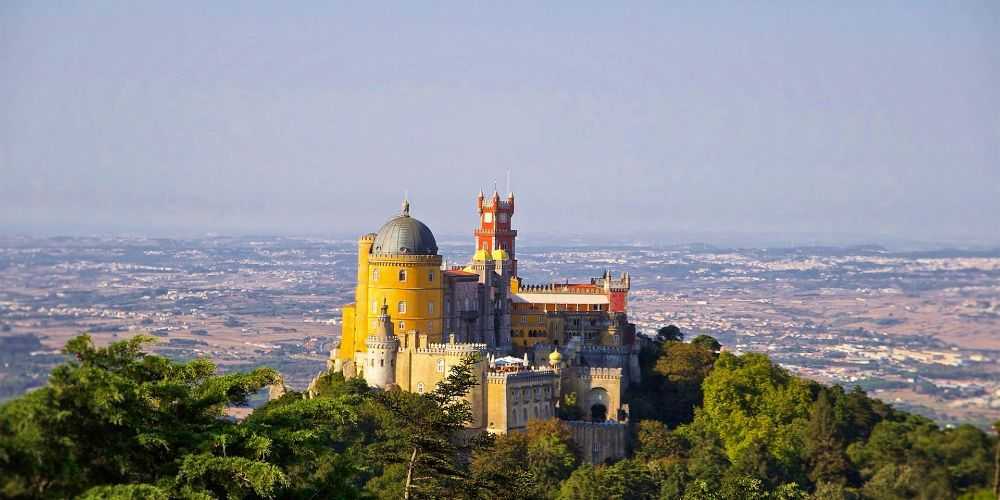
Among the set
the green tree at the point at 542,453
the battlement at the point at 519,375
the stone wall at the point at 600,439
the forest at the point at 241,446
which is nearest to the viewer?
the forest at the point at 241,446

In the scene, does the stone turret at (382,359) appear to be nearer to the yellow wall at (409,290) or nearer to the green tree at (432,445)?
the yellow wall at (409,290)

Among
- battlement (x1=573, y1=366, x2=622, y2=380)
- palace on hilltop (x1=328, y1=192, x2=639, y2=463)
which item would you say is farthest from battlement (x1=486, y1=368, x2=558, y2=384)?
battlement (x1=573, y1=366, x2=622, y2=380)

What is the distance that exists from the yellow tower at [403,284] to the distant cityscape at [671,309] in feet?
36.2

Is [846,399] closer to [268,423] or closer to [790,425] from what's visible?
[790,425]

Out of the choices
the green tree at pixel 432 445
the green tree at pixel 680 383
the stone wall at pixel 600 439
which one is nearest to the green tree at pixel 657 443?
the stone wall at pixel 600 439

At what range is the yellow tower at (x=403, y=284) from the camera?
82000 millimetres

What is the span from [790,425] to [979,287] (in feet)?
75.0

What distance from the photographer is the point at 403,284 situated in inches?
3236

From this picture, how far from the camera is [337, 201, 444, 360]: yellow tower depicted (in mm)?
82000

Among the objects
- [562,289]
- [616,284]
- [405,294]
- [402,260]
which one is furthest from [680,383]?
[402,260]

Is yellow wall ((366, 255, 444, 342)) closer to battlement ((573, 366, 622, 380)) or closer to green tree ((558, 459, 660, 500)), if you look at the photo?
battlement ((573, 366, 622, 380))

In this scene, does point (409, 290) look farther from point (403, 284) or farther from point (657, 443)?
point (657, 443)

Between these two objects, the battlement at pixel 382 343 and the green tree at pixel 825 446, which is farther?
the green tree at pixel 825 446

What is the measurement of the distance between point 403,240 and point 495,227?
76.4ft
